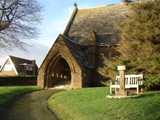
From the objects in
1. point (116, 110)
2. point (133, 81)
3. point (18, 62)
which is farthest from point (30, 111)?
point (18, 62)

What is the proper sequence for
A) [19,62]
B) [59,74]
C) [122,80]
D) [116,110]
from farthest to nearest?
[19,62] < [59,74] < [122,80] < [116,110]

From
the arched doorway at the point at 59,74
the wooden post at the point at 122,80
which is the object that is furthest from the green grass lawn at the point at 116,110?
the arched doorway at the point at 59,74

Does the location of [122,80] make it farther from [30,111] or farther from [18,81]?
[18,81]

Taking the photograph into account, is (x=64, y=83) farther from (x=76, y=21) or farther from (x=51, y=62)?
(x=76, y=21)

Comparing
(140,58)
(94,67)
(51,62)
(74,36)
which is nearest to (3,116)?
(140,58)

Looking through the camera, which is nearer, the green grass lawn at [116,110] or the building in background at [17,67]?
the green grass lawn at [116,110]

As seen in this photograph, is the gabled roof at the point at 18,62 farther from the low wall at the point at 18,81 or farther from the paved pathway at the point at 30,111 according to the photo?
the paved pathway at the point at 30,111

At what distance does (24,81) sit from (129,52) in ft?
103

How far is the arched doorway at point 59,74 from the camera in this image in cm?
5138

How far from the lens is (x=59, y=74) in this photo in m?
53.8

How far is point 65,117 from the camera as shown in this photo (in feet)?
72.4

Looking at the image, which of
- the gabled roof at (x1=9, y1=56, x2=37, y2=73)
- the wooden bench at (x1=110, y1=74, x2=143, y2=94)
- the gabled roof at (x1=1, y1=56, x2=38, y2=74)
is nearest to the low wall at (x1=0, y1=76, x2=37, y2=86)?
the gabled roof at (x1=1, y1=56, x2=38, y2=74)

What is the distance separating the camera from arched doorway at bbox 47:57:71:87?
51375mm

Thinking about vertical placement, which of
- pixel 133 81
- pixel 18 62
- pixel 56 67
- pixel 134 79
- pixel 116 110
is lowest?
pixel 116 110
